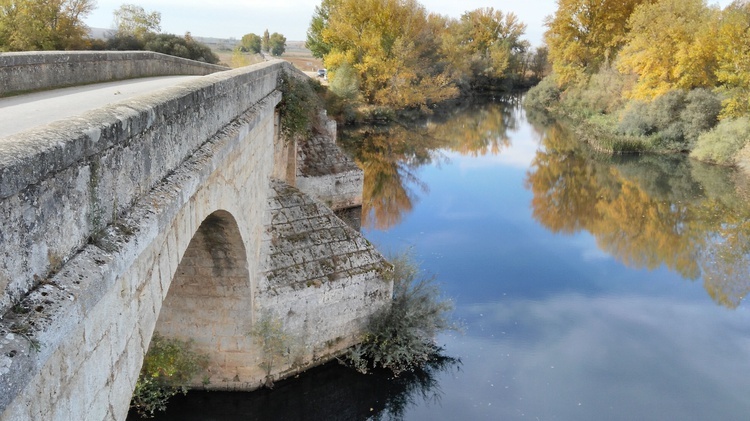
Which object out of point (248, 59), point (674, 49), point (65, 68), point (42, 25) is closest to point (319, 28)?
point (248, 59)

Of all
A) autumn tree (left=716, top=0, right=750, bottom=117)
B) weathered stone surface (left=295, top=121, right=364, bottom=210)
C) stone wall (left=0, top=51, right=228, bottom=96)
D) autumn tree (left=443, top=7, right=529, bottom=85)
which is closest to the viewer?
stone wall (left=0, top=51, right=228, bottom=96)

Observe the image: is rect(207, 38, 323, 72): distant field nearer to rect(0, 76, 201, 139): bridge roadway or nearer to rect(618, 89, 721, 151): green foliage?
rect(618, 89, 721, 151): green foliage

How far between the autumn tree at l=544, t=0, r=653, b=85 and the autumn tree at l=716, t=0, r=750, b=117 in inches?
316

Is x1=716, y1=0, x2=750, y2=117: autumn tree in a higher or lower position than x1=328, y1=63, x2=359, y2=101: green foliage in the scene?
higher

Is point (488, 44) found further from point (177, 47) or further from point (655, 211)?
point (655, 211)

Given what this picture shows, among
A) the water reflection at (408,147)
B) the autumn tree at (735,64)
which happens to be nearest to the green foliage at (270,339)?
the water reflection at (408,147)

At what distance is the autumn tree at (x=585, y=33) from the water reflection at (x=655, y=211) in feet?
32.3

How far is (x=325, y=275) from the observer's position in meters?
7.10

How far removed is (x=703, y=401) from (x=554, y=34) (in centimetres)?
2607

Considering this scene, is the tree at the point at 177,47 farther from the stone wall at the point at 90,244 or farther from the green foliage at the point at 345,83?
the stone wall at the point at 90,244

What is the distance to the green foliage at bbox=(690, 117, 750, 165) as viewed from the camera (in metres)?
18.1

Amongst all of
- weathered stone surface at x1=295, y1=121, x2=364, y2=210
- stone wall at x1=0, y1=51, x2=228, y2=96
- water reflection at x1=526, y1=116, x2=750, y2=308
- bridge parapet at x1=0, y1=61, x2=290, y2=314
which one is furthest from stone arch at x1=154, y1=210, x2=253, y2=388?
water reflection at x1=526, y1=116, x2=750, y2=308

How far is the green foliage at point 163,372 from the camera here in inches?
251

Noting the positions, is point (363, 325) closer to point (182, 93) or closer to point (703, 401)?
point (703, 401)
